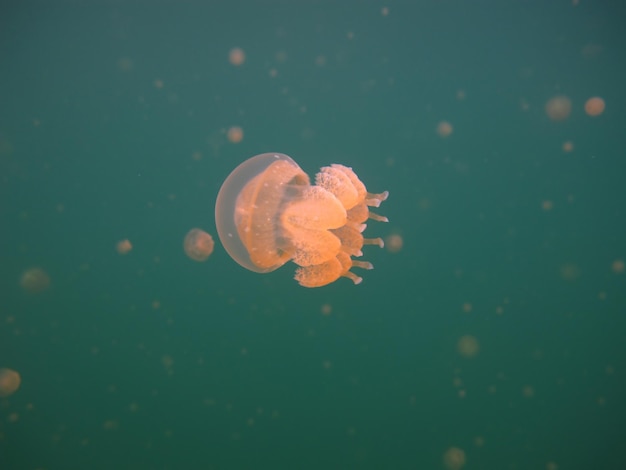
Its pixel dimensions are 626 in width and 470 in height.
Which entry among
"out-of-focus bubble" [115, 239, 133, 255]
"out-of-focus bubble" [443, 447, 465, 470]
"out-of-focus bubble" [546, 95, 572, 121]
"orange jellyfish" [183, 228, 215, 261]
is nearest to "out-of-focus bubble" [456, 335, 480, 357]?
"out-of-focus bubble" [443, 447, 465, 470]

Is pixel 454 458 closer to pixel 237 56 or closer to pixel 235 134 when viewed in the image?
pixel 235 134

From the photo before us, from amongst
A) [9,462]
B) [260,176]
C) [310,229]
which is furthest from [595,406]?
[9,462]

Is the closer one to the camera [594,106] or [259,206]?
[259,206]

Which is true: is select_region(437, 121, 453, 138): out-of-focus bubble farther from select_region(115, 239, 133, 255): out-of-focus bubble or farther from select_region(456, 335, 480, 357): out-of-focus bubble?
select_region(115, 239, 133, 255): out-of-focus bubble

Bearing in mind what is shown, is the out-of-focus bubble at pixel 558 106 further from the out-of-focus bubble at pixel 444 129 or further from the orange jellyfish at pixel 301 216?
the orange jellyfish at pixel 301 216

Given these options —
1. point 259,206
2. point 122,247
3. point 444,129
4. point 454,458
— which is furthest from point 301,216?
point 454,458

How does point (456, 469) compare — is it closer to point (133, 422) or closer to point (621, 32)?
point (133, 422)

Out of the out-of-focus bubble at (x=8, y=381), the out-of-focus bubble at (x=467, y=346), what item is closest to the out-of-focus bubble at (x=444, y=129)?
the out-of-focus bubble at (x=467, y=346)
